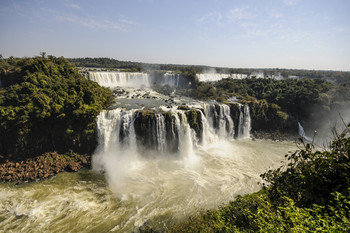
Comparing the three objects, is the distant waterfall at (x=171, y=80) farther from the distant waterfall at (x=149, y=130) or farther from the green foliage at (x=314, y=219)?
the green foliage at (x=314, y=219)

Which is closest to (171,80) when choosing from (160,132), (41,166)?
(160,132)

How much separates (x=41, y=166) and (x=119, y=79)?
29.4m

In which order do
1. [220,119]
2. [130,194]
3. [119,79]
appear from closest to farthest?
[130,194] → [220,119] → [119,79]

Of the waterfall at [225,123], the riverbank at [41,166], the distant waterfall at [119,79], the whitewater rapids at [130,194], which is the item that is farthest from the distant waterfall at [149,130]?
the distant waterfall at [119,79]

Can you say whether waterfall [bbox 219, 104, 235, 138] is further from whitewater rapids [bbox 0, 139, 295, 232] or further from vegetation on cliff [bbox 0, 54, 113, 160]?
vegetation on cliff [bbox 0, 54, 113, 160]

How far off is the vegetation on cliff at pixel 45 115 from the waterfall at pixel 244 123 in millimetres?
22429

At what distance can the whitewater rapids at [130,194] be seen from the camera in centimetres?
1282

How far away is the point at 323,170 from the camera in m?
4.23

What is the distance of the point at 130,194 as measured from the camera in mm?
15758

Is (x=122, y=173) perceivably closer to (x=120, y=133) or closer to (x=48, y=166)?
(x=120, y=133)

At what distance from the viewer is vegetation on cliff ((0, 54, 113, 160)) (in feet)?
63.3

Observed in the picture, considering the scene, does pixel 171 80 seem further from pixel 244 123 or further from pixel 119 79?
pixel 244 123

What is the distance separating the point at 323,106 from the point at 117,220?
38042 mm

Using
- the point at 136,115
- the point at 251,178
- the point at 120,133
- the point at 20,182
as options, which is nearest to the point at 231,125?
the point at 251,178
